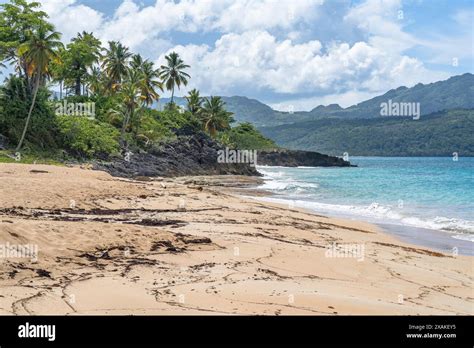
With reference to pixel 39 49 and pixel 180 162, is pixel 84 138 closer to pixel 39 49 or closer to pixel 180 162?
pixel 39 49

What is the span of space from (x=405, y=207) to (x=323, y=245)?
17067mm

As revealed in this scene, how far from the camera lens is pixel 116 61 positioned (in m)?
60.2

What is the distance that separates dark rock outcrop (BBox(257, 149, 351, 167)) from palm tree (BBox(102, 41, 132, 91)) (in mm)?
55022

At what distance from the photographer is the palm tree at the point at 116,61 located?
60312 mm

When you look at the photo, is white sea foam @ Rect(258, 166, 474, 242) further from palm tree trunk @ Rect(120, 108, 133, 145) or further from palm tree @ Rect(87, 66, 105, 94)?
palm tree @ Rect(87, 66, 105, 94)

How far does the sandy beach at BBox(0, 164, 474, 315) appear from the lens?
669 centimetres

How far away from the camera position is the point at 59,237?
9.79 m

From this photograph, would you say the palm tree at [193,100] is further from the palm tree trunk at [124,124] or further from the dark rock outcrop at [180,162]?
the palm tree trunk at [124,124]

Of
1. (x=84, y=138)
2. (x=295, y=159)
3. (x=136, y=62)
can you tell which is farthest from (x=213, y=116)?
(x=295, y=159)

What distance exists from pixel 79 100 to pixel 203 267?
5251cm
